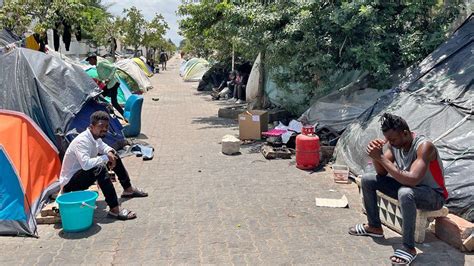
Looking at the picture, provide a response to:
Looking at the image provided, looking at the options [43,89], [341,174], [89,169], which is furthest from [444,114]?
[43,89]

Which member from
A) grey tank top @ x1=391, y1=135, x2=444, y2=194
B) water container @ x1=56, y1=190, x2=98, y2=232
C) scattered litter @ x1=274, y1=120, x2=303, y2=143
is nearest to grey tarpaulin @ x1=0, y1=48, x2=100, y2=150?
water container @ x1=56, y1=190, x2=98, y2=232

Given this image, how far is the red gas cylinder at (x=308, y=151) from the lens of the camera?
723 centimetres

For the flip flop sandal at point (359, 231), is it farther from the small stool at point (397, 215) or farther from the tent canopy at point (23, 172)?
the tent canopy at point (23, 172)

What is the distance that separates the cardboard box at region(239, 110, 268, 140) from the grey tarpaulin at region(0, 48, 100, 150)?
3.23 meters

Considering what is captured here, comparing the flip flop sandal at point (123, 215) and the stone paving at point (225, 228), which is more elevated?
the flip flop sandal at point (123, 215)

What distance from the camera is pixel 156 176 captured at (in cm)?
713

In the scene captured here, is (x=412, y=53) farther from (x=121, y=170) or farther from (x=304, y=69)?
(x=121, y=170)

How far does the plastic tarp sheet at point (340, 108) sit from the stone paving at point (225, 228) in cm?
133

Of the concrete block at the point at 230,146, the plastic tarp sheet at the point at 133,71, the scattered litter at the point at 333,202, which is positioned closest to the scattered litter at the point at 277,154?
the concrete block at the point at 230,146

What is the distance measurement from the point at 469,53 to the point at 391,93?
1272mm

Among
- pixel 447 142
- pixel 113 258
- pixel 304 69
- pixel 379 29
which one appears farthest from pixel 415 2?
pixel 113 258

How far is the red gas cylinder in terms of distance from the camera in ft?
23.7

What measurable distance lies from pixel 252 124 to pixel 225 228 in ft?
15.8

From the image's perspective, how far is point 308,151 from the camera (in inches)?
286
